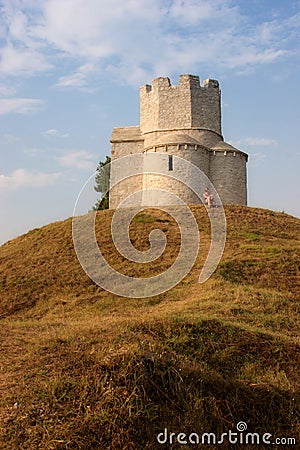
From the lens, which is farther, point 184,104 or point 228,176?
point 184,104

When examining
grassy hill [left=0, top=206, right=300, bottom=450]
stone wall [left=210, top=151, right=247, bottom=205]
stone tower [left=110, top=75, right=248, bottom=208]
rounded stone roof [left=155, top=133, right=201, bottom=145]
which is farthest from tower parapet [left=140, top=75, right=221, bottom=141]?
grassy hill [left=0, top=206, right=300, bottom=450]

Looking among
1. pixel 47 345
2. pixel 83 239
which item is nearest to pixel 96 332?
pixel 47 345

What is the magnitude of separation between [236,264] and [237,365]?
33.8ft

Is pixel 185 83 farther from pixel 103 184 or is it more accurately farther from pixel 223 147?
pixel 103 184

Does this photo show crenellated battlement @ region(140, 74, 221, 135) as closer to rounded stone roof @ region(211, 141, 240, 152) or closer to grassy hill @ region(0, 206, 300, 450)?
rounded stone roof @ region(211, 141, 240, 152)

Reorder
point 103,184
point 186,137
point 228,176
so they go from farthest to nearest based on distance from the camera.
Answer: point 103,184 < point 228,176 < point 186,137

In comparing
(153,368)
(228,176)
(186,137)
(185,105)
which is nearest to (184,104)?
(185,105)

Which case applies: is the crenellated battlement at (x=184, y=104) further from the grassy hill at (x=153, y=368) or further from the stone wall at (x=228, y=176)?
the grassy hill at (x=153, y=368)

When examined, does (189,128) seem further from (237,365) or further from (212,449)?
(212,449)

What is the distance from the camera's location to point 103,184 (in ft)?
132

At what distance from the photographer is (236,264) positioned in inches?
722

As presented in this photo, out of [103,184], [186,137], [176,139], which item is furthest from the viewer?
[103,184]

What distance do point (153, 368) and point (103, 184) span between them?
112ft

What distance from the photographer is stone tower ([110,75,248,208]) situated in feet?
101
